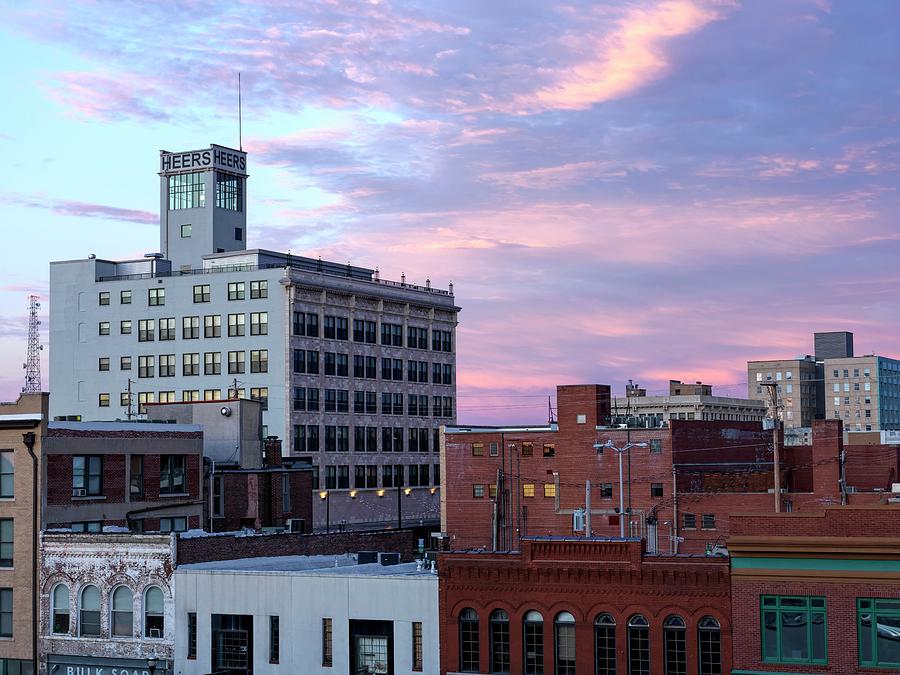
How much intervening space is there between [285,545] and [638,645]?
20.6m

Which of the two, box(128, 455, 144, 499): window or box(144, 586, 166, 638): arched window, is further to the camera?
box(128, 455, 144, 499): window

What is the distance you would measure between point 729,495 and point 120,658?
64.8 metres

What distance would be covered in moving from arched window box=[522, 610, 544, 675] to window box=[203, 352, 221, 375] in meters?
93.1

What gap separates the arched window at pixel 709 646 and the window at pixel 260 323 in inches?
3715

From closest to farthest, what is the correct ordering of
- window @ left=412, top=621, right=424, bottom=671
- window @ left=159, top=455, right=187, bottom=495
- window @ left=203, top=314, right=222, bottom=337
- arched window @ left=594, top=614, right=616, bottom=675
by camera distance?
arched window @ left=594, top=614, right=616, bottom=675 < window @ left=412, top=621, right=424, bottom=671 < window @ left=159, top=455, right=187, bottom=495 < window @ left=203, top=314, right=222, bottom=337

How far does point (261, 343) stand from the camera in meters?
131

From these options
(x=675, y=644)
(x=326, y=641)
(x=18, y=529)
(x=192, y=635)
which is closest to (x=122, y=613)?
(x=192, y=635)

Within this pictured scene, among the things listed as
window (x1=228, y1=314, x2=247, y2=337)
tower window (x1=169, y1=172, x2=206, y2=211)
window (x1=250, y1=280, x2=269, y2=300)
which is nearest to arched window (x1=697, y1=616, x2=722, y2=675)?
window (x1=250, y1=280, x2=269, y2=300)

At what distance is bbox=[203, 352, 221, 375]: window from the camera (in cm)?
13250

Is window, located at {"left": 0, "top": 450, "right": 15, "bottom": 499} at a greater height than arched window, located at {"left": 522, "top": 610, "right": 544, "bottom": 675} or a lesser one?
greater

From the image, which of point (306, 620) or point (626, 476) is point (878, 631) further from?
point (626, 476)

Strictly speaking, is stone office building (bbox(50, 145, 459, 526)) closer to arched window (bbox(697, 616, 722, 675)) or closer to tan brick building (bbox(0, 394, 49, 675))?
tan brick building (bbox(0, 394, 49, 675))

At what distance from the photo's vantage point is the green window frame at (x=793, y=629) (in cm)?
3944

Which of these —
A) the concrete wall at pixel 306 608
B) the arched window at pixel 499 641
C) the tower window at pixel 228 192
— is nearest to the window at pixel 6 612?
the concrete wall at pixel 306 608
